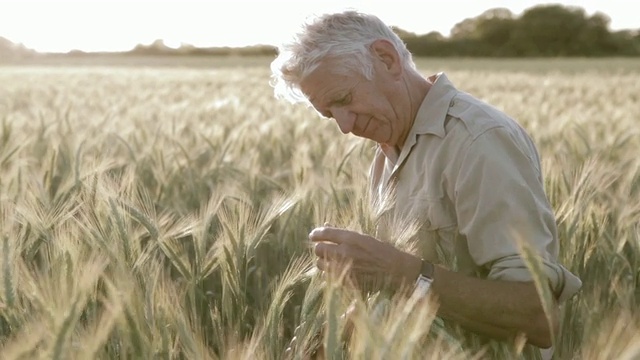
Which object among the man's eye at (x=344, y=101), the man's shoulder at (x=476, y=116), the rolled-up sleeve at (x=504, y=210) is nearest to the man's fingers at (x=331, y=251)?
the rolled-up sleeve at (x=504, y=210)

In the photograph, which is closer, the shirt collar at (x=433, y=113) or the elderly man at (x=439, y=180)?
the elderly man at (x=439, y=180)

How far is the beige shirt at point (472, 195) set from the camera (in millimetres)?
1607

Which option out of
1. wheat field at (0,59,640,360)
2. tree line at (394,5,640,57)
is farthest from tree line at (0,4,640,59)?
wheat field at (0,59,640,360)

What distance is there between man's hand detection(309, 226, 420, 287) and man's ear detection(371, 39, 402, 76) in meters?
0.57

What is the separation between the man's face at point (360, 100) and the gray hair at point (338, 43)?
0.8 inches

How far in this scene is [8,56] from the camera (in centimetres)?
4141

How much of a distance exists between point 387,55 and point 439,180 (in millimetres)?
342

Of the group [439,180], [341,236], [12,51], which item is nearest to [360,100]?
[439,180]

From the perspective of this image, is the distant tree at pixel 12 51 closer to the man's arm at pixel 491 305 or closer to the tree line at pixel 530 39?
the tree line at pixel 530 39

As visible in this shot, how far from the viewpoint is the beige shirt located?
161 cm

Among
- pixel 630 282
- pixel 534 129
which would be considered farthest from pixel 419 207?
pixel 534 129

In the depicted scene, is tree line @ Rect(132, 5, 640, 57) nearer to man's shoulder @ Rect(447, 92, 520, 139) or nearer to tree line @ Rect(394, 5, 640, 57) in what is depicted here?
tree line @ Rect(394, 5, 640, 57)

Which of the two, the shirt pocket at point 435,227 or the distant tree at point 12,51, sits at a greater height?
the shirt pocket at point 435,227

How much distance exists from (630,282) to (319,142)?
187 centimetres
